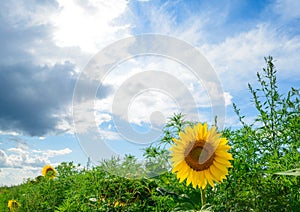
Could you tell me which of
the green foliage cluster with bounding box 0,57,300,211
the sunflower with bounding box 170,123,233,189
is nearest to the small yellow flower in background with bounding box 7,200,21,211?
the green foliage cluster with bounding box 0,57,300,211

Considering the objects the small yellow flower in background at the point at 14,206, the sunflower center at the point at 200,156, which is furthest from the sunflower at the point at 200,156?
the small yellow flower in background at the point at 14,206

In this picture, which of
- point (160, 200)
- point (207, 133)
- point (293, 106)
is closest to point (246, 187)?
point (207, 133)

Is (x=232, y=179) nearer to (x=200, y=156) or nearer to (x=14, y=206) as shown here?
(x=200, y=156)

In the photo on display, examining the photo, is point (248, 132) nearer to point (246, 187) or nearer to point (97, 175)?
point (246, 187)

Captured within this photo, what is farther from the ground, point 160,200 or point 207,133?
point 207,133

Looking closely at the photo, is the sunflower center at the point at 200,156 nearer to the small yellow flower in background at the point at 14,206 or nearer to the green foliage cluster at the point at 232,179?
the green foliage cluster at the point at 232,179

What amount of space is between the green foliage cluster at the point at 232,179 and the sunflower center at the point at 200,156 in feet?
0.37

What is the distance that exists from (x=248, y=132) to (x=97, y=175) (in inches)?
35.1

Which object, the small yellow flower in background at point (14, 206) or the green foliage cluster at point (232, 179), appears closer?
the green foliage cluster at point (232, 179)

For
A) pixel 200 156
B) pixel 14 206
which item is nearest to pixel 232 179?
pixel 200 156

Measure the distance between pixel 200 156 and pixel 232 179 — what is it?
0.18 meters

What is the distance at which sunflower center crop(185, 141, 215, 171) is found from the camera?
5.56ft

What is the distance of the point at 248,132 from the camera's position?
72.6 inches

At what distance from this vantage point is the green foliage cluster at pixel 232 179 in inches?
58.6
